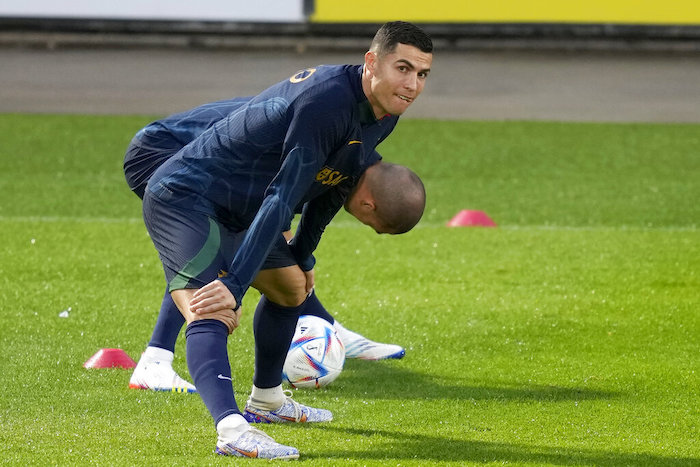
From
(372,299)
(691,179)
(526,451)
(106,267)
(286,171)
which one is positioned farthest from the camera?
(691,179)

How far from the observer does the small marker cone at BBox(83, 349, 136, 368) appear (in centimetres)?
541

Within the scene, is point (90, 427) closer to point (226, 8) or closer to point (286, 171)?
point (286, 171)

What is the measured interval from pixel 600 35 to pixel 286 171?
671 inches

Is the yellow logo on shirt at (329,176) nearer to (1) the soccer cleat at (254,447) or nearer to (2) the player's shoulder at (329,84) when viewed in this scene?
(2) the player's shoulder at (329,84)

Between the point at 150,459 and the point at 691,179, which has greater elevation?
the point at 150,459

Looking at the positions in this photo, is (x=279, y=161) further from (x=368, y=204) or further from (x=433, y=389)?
(x=433, y=389)

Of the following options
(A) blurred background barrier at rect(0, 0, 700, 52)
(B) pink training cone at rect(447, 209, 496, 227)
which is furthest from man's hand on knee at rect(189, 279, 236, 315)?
(A) blurred background barrier at rect(0, 0, 700, 52)

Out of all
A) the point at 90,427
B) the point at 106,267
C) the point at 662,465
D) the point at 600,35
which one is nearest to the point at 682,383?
the point at 662,465

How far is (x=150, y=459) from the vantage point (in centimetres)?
407

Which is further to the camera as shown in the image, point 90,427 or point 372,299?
point 372,299

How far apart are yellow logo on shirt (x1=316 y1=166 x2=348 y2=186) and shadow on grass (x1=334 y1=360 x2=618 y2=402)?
1.24 meters

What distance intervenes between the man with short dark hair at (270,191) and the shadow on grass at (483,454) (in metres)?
0.33

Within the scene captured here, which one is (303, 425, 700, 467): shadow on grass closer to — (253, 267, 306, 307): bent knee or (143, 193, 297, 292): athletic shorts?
(253, 267, 306, 307): bent knee

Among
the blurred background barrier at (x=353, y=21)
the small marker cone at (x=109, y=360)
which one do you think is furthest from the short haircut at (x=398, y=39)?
the blurred background barrier at (x=353, y=21)
